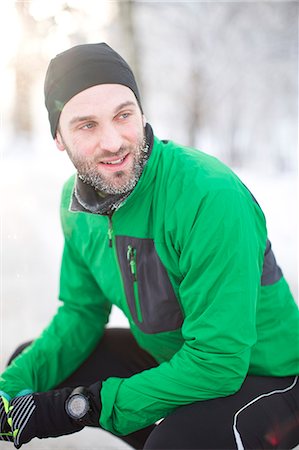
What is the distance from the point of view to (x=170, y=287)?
1.46 metres

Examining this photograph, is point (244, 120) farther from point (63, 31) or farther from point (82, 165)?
point (82, 165)

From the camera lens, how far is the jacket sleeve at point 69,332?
171 centimetres

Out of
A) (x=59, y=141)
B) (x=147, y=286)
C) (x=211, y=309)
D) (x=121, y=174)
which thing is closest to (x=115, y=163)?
(x=121, y=174)

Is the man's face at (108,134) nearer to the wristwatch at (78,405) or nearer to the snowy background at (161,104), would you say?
the wristwatch at (78,405)

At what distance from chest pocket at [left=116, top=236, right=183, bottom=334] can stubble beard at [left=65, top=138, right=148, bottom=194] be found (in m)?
0.16

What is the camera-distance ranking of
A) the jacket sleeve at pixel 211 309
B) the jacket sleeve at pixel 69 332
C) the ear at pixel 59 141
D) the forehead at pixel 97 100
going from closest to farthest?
the jacket sleeve at pixel 211 309 < the forehead at pixel 97 100 < the ear at pixel 59 141 < the jacket sleeve at pixel 69 332

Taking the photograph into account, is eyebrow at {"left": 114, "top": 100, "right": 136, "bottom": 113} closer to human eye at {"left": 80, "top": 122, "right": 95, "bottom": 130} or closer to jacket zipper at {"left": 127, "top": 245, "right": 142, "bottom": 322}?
human eye at {"left": 80, "top": 122, "right": 95, "bottom": 130}

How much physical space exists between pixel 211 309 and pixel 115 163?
48 centimetres

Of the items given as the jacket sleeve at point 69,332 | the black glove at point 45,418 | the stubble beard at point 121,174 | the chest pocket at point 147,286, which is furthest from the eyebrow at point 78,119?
the black glove at point 45,418

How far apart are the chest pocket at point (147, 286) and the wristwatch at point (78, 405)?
279 mm

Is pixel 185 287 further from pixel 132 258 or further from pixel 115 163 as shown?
pixel 115 163

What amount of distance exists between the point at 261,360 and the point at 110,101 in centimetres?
84

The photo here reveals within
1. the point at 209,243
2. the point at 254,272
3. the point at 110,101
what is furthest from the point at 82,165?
the point at 254,272

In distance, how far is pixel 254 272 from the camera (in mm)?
1325
